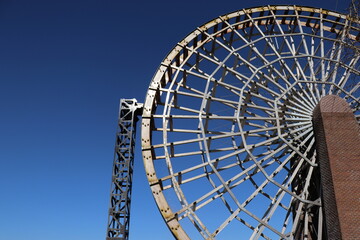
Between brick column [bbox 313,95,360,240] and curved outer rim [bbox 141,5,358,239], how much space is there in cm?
261

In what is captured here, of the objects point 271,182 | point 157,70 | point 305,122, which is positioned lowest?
point 271,182

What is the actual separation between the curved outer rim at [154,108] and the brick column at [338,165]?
8.55 ft

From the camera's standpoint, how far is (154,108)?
15.3 meters

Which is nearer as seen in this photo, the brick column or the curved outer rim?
the brick column

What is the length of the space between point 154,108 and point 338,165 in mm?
7672

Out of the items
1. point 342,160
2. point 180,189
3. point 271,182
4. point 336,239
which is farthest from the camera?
point 180,189

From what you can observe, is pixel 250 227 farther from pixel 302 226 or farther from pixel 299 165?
pixel 299 165

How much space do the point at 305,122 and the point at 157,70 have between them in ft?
21.4

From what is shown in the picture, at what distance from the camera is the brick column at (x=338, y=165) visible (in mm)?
9977

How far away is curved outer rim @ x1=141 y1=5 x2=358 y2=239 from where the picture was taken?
12539 millimetres

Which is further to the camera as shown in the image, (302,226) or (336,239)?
(302,226)

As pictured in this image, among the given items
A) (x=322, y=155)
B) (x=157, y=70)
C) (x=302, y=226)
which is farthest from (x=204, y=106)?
(x=302, y=226)

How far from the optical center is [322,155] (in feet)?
37.4

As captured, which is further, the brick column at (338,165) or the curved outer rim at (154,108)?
the curved outer rim at (154,108)
